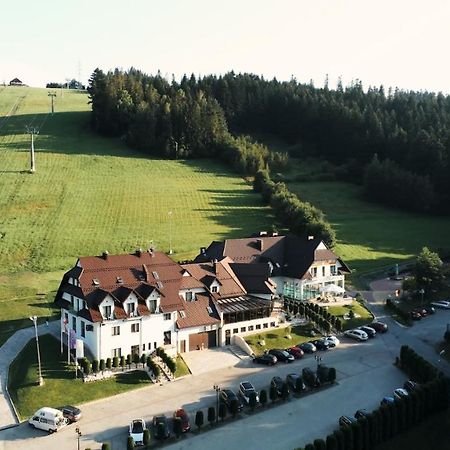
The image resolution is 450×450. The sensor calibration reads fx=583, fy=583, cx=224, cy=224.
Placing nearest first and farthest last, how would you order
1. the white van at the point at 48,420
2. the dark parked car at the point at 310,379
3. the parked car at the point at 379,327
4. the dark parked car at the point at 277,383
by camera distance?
the white van at the point at 48,420
the dark parked car at the point at 277,383
the dark parked car at the point at 310,379
the parked car at the point at 379,327

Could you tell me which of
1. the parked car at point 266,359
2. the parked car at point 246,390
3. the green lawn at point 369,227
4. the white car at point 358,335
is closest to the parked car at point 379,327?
the white car at point 358,335

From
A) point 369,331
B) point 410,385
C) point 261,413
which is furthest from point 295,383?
point 369,331

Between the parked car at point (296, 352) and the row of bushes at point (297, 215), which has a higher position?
the row of bushes at point (297, 215)

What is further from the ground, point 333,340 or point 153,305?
point 153,305

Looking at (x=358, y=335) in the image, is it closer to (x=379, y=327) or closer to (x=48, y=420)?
(x=379, y=327)

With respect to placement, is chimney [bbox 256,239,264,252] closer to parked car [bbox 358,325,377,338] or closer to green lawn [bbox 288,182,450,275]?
green lawn [bbox 288,182,450,275]

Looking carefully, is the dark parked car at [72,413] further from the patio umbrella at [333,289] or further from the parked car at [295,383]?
the patio umbrella at [333,289]

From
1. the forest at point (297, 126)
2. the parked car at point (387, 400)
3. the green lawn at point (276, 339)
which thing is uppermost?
the forest at point (297, 126)
